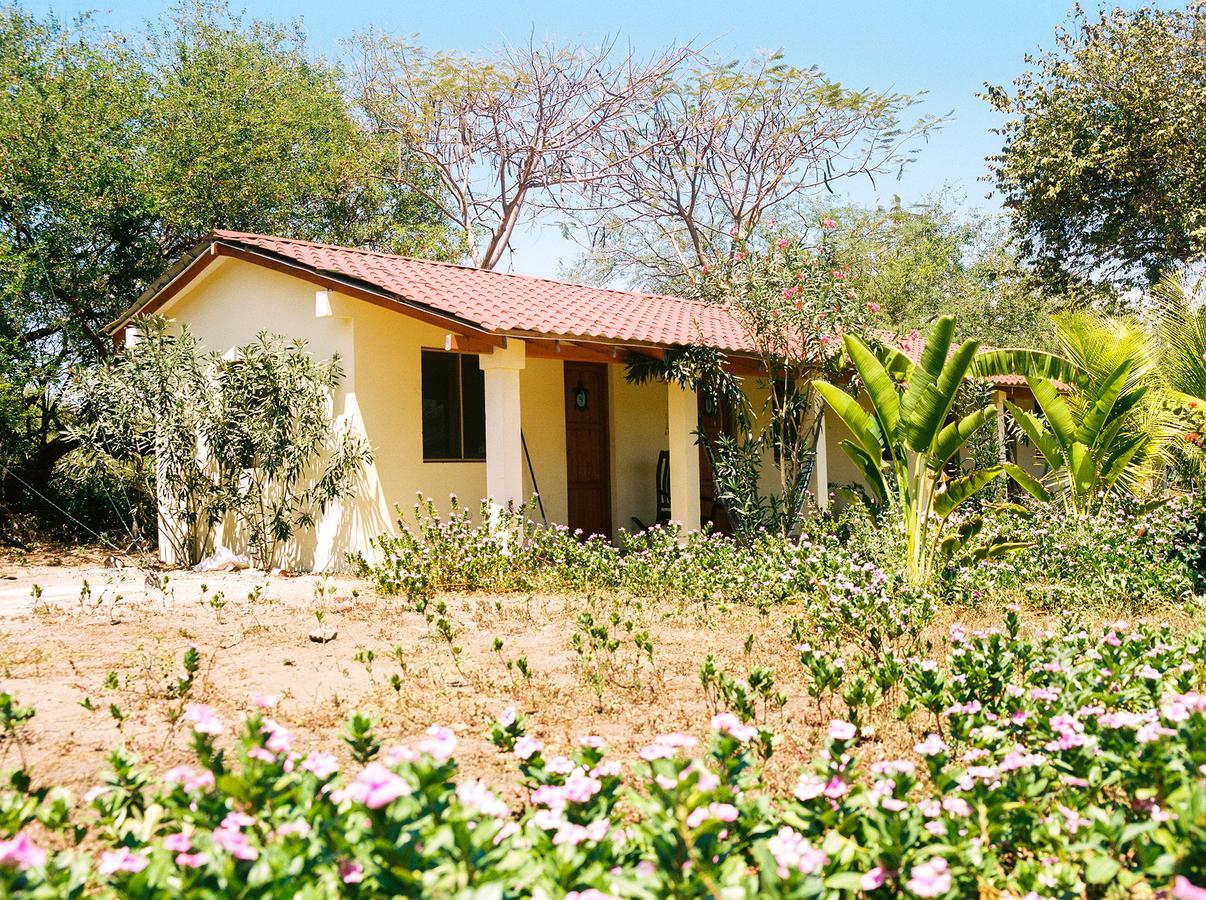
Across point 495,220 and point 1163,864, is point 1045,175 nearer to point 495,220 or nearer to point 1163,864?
A: point 495,220

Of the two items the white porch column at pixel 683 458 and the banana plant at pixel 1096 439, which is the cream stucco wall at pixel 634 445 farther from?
the banana plant at pixel 1096 439

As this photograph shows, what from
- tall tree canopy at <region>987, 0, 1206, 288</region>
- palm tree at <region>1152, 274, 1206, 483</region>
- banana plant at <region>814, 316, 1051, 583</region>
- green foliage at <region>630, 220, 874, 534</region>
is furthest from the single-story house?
tall tree canopy at <region>987, 0, 1206, 288</region>

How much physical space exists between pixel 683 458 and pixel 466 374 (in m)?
2.66

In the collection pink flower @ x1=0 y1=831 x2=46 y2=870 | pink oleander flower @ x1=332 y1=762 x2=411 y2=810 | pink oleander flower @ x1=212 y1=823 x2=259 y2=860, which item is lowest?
pink oleander flower @ x1=212 y1=823 x2=259 y2=860

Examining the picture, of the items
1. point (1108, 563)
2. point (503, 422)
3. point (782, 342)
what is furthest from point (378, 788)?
point (782, 342)

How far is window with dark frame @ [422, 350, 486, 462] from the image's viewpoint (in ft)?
36.5

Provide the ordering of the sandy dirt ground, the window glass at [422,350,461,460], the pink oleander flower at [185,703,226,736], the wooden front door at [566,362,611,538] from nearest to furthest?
1. the pink oleander flower at [185,703,226,736]
2. the sandy dirt ground
3. the window glass at [422,350,461,460]
4. the wooden front door at [566,362,611,538]

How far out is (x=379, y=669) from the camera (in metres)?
5.59

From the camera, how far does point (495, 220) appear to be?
23.0 metres

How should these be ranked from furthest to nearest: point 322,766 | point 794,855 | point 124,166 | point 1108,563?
point 124,166 → point 1108,563 → point 322,766 → point 794,855

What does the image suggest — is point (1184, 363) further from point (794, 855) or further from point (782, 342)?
point (794, 855)

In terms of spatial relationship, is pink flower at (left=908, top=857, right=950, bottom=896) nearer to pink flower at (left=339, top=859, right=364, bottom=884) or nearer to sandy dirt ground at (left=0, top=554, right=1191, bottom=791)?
pink flower at (left=339, top=859, right=364, bottom=884)

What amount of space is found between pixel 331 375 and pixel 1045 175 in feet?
47.0

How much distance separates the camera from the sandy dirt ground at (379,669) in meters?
4.17
